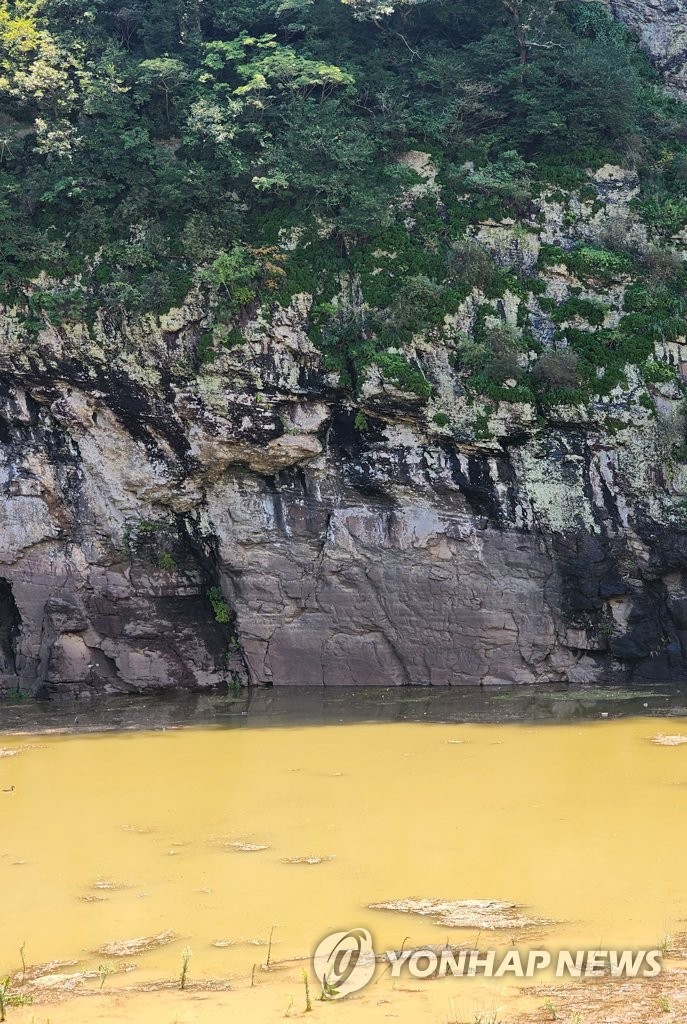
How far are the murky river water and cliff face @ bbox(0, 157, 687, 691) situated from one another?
302cm

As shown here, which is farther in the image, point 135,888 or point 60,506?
point 60,506

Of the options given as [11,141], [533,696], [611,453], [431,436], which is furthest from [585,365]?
[11,141]

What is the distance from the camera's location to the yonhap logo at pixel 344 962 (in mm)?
4941

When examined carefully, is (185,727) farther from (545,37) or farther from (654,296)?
(545,37)

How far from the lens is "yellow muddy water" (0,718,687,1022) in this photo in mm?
5664

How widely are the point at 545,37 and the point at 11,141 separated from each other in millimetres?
10436

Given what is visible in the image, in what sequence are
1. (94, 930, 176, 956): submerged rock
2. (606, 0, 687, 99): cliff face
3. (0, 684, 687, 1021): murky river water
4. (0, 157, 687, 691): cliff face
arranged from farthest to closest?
(606, 0, 687, 99): cliff face < (0, 157, 687, 691): cliff face < (94, 930, 176, 956): submerged rock < (0, 684, 687, 1021): murky river water

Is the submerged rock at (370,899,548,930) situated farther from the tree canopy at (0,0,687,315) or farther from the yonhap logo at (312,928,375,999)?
the tree canopy at (0,0,687,315)

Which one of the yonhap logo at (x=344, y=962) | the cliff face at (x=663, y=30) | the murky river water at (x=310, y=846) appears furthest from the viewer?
the cliff face at (x=663, y=30)

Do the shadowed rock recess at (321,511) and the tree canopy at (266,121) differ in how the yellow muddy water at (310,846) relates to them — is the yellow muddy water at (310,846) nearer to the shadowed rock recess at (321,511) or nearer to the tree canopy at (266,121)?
the shadowed rock recess at (321,511)

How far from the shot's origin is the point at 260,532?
1616 cm
